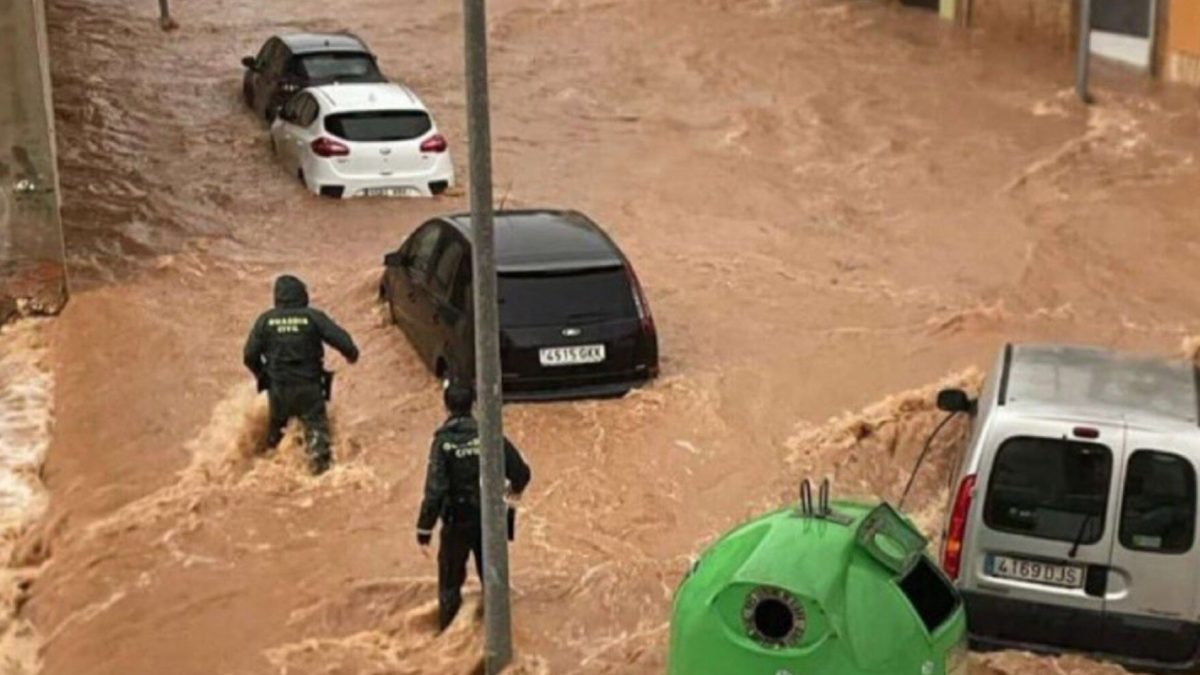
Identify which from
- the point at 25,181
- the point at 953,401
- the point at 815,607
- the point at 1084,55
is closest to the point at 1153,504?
the point at 953,401

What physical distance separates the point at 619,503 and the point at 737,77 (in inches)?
574

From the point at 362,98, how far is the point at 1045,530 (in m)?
12.8

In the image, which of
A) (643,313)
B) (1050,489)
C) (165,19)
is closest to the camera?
(1050,489)

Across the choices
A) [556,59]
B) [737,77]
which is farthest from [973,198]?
[556,59]

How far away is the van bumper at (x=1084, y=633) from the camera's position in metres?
8.89

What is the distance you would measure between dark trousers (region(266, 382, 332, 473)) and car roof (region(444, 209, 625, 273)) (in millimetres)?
1870

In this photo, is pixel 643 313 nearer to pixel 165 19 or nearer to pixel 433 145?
pixel 433 145

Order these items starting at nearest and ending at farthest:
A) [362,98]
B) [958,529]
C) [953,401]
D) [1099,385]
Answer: [958,529] < [1099,385] < [953,401] < [362,98]

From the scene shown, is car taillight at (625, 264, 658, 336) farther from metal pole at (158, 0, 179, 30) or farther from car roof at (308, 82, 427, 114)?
metal pole at (158, 0, 179, 30)

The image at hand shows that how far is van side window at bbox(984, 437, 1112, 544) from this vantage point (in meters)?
8.87

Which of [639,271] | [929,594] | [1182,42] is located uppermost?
[929,594]

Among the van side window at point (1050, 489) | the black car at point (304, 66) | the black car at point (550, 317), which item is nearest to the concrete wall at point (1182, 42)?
the black car at point (304, 66)

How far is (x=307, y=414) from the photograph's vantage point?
12.4 metres

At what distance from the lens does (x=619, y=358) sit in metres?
13.4
